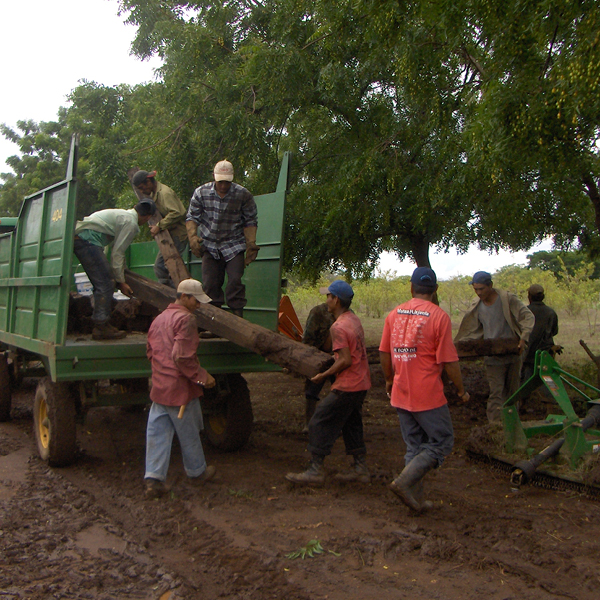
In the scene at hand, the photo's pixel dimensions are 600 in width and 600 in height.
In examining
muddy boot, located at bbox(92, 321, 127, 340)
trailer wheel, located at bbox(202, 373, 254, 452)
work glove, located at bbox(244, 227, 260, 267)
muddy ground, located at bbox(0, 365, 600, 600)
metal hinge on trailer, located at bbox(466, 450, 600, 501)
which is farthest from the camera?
trailer wheel, located at bbox(202, 373, 254, 452)

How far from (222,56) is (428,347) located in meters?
7.88

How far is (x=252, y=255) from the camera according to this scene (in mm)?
5582

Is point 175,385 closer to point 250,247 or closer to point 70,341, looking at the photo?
point 70,341

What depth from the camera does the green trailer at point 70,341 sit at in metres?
4.79

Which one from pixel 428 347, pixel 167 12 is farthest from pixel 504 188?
pixel 167 12

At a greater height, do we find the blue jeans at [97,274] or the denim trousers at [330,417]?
the blue jeans at [97,274]

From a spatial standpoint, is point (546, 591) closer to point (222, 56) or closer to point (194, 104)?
point (194, 104)

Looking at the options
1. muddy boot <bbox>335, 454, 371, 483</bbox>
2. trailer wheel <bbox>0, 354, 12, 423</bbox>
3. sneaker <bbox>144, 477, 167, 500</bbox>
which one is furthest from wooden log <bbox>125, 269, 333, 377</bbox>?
trailer wheel <bbox>0, 354, 12, 423</bbox>

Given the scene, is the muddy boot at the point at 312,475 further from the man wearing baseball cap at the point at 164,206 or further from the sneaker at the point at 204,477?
the man wearing baseball cap at the point at 164,206

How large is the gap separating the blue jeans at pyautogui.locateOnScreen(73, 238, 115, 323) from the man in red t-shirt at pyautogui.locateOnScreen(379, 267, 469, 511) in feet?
8.25

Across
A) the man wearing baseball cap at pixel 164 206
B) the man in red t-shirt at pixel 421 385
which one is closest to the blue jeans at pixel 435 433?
the man in red t-shirt at pixel 421 385

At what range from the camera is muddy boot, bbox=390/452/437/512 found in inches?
164

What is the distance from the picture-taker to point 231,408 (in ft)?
19.0

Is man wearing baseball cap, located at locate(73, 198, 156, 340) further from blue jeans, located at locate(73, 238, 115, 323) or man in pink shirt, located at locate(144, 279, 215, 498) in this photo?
man in pink shirt, located at locate(144, 279, 215, 498)
